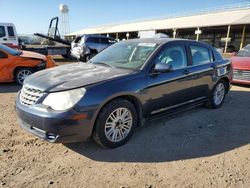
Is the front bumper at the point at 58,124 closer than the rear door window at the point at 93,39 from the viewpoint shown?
Yes

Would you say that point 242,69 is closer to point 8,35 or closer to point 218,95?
point 218,95

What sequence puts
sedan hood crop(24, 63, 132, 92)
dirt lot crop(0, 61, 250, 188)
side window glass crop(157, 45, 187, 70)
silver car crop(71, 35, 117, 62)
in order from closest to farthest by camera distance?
1. dirt lot crop(0, 61, 250, 188)
2. sedan hood crop(24, 63, 132, 92)
3. side window glass crop(157, 45, 187, 70)
4. silver car crop(71, 35, 117, 62)

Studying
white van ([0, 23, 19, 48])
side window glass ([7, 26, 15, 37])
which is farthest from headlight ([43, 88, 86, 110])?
side window glass ([7, 26, 15, 37])

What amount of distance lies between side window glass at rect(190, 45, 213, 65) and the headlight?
2711 mm

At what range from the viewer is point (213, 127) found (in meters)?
4.89

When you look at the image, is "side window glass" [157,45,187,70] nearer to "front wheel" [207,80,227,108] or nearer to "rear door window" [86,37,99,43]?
"front wheel" [207,80,227,108]

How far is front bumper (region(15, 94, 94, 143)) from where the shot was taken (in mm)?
3318

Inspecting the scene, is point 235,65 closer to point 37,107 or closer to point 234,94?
point 234,94

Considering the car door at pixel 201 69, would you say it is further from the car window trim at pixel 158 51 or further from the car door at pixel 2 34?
the car door at pixel 2 34

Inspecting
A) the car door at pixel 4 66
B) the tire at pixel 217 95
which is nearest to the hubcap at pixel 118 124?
the tire at pixel 217 95

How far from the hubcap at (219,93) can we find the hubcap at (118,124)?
9.27 feet

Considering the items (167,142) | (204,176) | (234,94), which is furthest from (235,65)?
(204,176)

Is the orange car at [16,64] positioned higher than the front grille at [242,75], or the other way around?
the orange car at [16,64]

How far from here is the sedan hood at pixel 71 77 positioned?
3.56m
